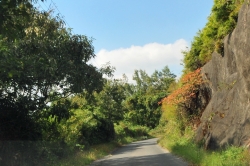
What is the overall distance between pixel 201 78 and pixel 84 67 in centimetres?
1321

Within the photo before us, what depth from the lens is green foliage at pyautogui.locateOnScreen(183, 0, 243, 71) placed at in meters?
19.0

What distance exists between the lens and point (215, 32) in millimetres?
22641

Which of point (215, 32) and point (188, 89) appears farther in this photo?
point (188, 89)

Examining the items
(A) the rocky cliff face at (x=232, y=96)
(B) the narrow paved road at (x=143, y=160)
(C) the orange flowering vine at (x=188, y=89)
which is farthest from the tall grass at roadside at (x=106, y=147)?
(C) the orange flowering vine at (x=188, y=89)

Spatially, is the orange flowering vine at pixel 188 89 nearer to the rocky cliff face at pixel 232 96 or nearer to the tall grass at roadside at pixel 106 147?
the rocky cliff face at pixel 232 96

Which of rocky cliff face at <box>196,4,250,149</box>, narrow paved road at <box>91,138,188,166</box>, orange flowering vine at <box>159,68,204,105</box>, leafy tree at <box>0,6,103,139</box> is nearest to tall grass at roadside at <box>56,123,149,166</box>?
narrow paved road at <box>91,138,188,166</box>

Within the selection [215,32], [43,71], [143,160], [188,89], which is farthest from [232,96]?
[188,89]

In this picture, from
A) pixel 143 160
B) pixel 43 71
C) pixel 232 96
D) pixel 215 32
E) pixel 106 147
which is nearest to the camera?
pixel 43 71

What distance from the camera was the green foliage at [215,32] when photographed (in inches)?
747

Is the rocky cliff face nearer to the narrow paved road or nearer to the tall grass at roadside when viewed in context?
the narrow paved road

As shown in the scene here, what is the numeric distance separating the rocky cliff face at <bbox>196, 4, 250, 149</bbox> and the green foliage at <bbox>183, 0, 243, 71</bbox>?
4.37 ft

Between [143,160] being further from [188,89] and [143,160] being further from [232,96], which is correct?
[188,89]

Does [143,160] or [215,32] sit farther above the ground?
[215,32]

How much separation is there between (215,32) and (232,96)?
7.66 m
